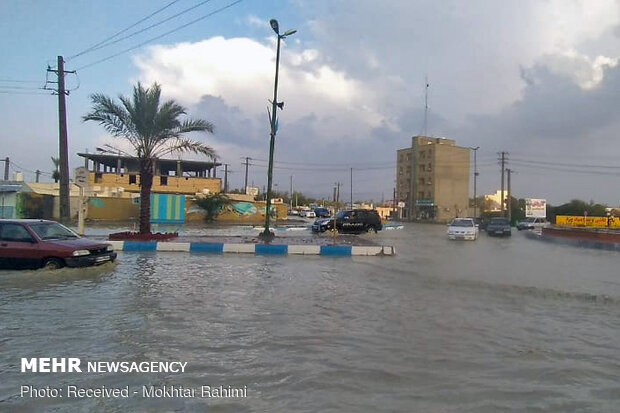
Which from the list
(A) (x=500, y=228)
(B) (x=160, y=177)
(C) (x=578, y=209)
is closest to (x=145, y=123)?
(A) (x=500, y=228)

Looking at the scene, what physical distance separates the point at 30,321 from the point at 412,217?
92.3 m

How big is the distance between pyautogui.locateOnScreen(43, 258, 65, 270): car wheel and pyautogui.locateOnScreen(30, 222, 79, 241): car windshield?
Result: 68 centimetres

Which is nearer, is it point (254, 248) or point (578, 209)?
point (254, 248)

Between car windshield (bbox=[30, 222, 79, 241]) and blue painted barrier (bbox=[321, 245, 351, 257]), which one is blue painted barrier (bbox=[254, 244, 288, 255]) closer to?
blue painted barrier (bbox=[321, 245, 351, 257])

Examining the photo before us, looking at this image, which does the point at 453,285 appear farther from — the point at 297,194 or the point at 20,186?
the point at 297,194

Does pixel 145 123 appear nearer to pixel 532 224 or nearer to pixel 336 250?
pixel 336 250

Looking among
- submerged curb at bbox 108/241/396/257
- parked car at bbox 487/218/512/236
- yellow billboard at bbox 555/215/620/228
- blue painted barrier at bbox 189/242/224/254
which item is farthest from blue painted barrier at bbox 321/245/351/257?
yellow billboard at bbox 555/215/620/228

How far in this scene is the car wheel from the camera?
11539 millimetres

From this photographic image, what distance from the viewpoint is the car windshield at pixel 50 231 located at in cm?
1208

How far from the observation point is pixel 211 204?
46.2 m

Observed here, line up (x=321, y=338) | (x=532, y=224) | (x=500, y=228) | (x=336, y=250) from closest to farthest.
A: 1. (x=321, y=338)
2. (x=336, y=250)
3. (x=500, y=228)
4. (x=532, y=224)

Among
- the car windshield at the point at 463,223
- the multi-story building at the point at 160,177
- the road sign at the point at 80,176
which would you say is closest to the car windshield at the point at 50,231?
the road sign at the point at 80,176

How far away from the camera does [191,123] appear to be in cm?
2225

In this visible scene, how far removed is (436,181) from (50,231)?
289ft
